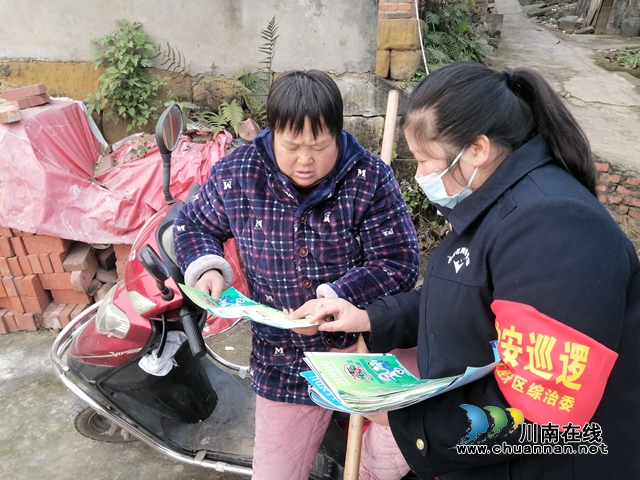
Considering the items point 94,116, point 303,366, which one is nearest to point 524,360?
point 303,366

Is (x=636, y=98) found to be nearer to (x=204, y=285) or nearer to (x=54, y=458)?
(x=204, y=285)

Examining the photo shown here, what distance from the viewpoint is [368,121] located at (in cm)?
468

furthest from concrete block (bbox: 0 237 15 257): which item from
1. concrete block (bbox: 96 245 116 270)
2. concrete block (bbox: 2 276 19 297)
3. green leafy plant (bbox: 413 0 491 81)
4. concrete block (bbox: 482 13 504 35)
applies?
concrete block (bbox: 482 13 504 35)

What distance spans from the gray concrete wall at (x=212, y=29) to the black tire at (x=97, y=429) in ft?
10.4

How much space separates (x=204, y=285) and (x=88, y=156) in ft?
9.35

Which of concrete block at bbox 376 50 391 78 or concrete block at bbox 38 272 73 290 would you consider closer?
concrete block at bbox 38 272 73 290

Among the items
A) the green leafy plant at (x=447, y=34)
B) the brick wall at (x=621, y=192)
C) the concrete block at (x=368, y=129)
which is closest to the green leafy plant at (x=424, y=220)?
the concrete block at (x=368, y=129)

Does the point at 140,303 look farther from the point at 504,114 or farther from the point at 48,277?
the point at 48,277

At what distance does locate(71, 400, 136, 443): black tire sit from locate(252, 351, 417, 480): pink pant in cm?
129

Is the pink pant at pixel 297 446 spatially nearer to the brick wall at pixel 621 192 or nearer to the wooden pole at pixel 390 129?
the wooden pole at pixel 390 129

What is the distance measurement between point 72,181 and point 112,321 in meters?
2.02

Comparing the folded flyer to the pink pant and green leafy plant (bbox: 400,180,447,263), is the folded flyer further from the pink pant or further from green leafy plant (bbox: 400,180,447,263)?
green leafy plant (bbox: 400,180,447,263)

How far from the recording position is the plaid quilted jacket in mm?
1600

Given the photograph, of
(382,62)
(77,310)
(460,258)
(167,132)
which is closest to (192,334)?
(167,132)
